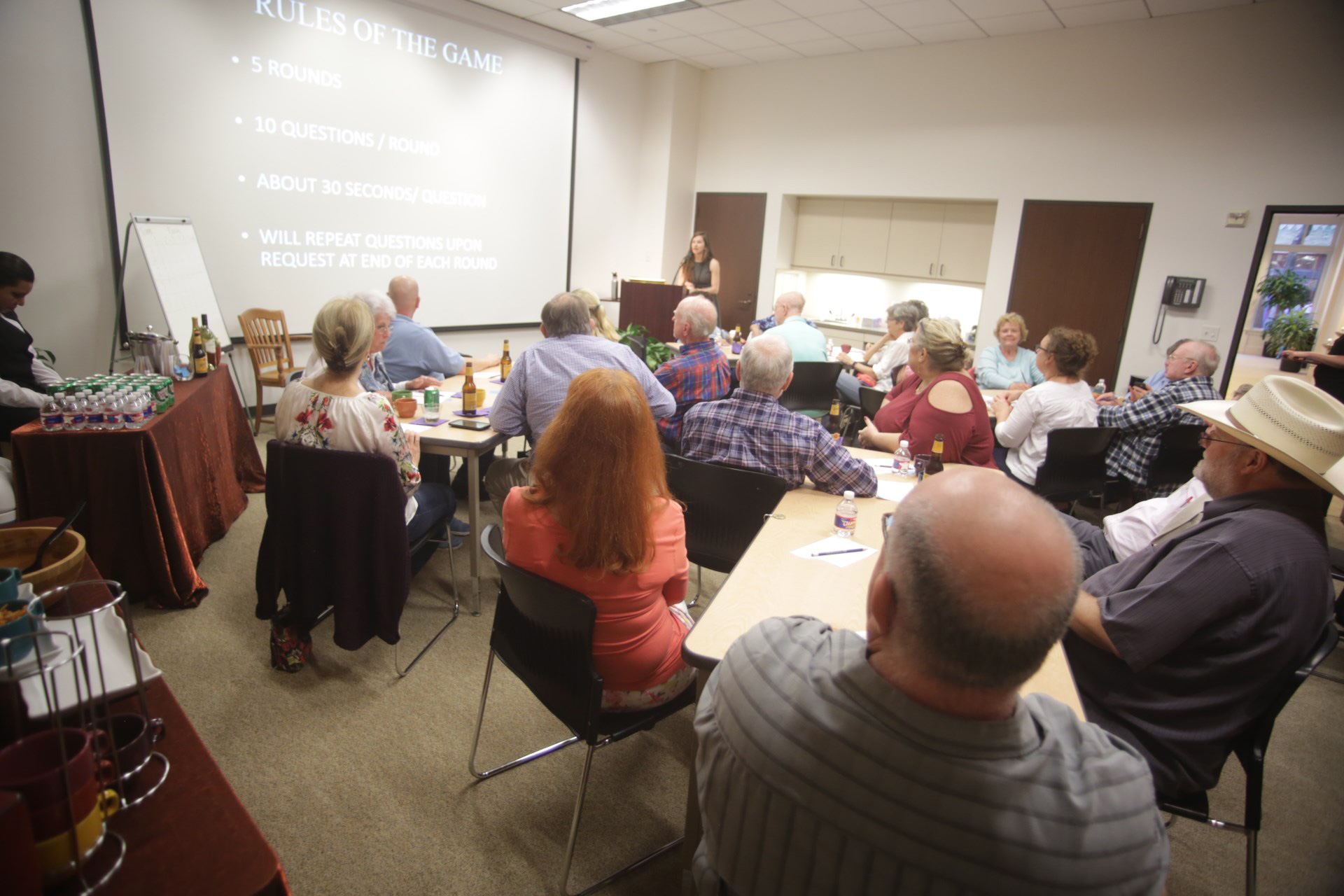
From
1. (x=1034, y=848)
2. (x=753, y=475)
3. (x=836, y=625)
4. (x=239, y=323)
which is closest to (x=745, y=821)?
(x=1034, y=848)

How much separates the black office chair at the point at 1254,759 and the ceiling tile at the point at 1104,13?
19.1 ft

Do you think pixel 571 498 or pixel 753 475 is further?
pixel 753 475

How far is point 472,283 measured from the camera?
7.11 metres

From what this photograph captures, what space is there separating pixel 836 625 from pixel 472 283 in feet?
20.7

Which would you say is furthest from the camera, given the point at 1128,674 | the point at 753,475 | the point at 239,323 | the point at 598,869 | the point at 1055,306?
the point at 1055,306

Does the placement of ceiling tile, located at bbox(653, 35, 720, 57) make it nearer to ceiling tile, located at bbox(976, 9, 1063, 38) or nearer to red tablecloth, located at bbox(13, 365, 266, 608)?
ceiling tile, located at bbox(976, 9, 1063, 38)

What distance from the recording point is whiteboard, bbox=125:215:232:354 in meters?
4.65

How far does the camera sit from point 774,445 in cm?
258

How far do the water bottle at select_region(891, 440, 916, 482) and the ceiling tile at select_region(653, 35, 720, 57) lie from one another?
19.4 ft

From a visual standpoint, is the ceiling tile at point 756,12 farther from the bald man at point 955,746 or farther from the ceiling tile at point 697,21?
the bald man at point 955,746

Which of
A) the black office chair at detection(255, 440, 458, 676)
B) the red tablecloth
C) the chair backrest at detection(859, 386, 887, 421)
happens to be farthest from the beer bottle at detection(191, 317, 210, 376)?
the chair backrest at detection(859, 386, 887, 421)

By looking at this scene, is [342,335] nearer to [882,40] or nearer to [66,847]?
[66,847]

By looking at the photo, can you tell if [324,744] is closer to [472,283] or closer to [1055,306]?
[472,283]

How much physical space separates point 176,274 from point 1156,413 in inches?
246
